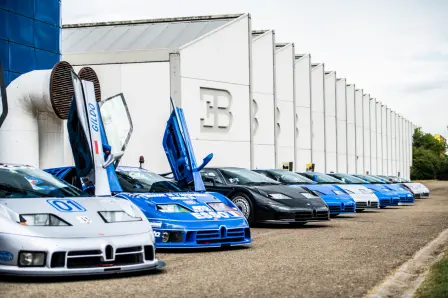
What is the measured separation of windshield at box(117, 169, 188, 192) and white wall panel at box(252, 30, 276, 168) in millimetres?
26922

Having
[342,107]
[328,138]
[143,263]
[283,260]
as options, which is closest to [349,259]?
[283,260]

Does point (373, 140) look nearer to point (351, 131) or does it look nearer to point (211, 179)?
point (351, 131)

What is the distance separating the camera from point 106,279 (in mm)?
6891

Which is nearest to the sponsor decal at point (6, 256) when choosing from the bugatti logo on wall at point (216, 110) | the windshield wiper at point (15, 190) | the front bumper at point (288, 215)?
the windshield wiper at point (15, 190)

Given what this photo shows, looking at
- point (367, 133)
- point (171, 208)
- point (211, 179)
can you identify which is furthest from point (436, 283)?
point (367, 133)

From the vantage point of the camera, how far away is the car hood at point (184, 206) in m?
9.49

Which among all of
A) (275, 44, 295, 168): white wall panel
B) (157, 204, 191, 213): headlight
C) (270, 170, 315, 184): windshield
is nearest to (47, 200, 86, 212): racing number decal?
(157, 204, 191, 213): headlight

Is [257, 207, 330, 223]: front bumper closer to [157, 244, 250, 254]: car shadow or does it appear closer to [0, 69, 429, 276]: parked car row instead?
[0, 69, 429, 276]: parked car row

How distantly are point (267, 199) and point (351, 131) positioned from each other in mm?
50657

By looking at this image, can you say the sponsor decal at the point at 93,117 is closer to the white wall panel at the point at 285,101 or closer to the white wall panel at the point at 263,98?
the white wall panel at the point at 263,98

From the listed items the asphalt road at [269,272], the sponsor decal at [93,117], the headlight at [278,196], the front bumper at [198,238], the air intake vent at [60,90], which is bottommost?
the asphalt road at [269,272]

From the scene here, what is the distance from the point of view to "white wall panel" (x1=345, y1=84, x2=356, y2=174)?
6181 cm

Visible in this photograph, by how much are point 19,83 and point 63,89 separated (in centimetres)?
117

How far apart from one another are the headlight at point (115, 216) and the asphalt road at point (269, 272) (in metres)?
0.62
